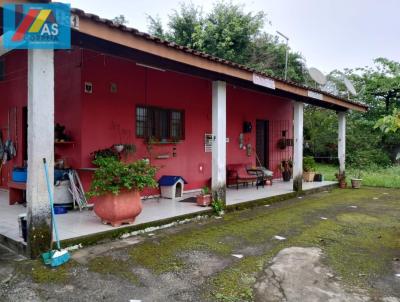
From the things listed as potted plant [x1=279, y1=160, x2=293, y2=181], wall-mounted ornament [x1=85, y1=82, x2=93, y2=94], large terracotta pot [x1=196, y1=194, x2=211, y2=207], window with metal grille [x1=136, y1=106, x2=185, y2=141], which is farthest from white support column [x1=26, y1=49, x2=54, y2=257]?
potted plant [x1=279, y1=160, x2=293, y2=181]

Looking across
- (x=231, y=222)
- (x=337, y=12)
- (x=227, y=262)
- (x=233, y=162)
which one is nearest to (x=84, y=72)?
(x=231, y=222)

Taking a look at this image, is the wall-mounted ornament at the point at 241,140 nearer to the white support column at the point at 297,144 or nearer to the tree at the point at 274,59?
the white support column at the point at 297,144

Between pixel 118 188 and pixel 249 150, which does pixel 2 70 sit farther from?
pixel 249 150

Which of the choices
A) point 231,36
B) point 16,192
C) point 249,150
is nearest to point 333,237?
point 249,150

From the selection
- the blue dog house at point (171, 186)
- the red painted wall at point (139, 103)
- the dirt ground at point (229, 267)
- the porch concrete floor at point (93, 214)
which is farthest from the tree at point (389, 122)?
the red painted wall at point (139, 103)

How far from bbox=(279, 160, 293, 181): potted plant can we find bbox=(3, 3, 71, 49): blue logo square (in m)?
8.67

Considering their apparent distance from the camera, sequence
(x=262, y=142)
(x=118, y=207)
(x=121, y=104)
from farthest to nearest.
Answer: (x=262, y=142) → (x=121, y=104) → (x=118, y=207)

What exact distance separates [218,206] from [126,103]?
275 centimetres

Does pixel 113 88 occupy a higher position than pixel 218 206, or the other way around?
pixel 113 88

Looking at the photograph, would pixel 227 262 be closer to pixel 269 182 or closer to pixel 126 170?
pixel 126 170

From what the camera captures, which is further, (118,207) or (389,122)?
(118,207)

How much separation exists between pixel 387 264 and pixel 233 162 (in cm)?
612

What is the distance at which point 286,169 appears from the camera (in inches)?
450

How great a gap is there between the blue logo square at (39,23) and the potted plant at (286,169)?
8.67m
